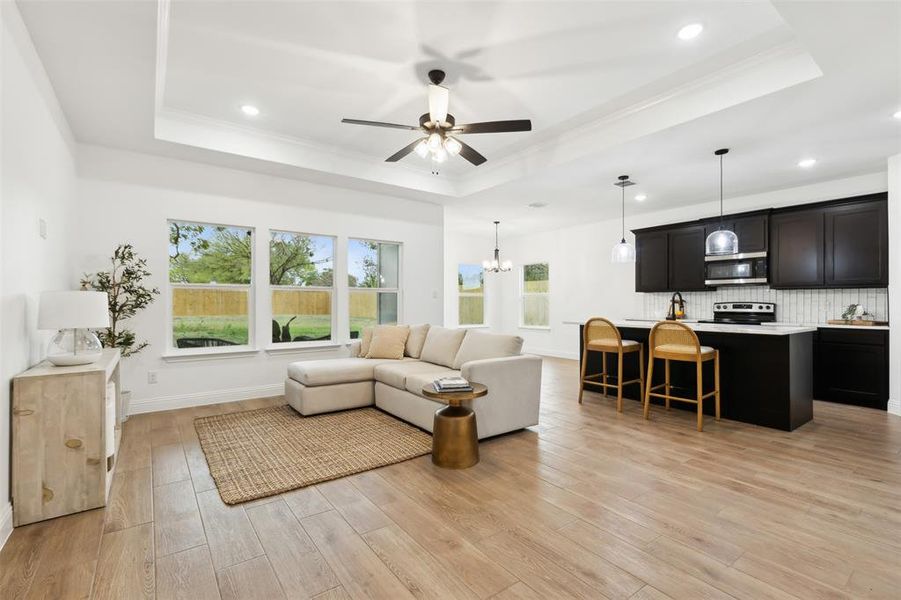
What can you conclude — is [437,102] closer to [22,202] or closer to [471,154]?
[471,154]

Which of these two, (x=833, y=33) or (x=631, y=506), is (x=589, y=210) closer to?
(x=833, y=33)

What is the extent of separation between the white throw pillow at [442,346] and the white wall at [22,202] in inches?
122

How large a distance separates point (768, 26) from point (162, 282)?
5.57 m

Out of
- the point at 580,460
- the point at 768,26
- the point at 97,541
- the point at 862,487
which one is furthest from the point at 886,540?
the point at 97,541

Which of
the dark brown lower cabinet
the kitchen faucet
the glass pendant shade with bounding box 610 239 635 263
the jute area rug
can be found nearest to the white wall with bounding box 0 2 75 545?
the jute area rug

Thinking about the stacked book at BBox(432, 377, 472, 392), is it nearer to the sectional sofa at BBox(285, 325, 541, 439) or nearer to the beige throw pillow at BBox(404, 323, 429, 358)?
the sectional sofa at BBox(285, 325, 541, 439)

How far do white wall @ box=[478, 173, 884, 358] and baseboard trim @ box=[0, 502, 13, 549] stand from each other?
24.9 feet

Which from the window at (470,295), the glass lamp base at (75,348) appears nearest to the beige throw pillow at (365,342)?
the glass lamp base at (75,348)

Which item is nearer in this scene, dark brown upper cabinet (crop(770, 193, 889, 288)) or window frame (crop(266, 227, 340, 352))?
dark brown upper cabinet (crop(770, 193, 889, 288))

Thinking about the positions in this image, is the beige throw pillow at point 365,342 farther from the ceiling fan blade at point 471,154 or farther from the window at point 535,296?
the window at point 535,296

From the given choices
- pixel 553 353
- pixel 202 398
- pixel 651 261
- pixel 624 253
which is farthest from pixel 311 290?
pixel 553 353

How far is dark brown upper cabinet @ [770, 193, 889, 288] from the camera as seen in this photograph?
4.81 m

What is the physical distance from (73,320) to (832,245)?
7.21 m

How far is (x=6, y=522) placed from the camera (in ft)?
6.94
